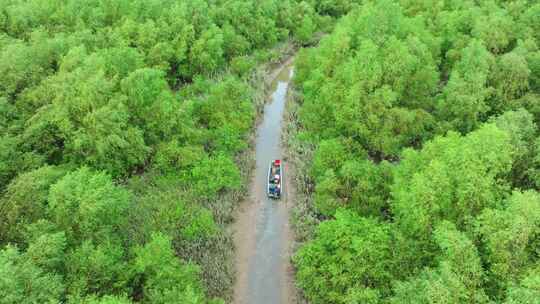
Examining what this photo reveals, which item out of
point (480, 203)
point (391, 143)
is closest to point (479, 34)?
point (391, 143)

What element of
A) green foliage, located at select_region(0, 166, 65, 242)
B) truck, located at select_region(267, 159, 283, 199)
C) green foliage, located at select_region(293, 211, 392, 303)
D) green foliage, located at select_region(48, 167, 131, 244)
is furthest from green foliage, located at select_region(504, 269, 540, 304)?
green foliage, located at select_region(0, 166, 65, 242)

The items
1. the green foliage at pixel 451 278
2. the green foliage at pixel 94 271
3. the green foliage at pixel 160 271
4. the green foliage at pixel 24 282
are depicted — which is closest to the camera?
the green foliage at pixel 24 282

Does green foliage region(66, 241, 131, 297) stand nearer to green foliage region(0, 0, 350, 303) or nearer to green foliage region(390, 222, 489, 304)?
green foliage region(0, 0, 350, 303)

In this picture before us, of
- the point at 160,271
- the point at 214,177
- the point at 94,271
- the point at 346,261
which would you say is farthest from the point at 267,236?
the point at 94,271

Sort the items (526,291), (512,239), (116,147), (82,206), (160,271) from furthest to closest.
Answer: (116,147) < (82,206) < (160,271) < (512,239) < (526,291)

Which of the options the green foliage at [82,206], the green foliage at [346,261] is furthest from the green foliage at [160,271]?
the green foliage at [346,261]

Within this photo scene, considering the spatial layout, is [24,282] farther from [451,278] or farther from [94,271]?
[451,278]

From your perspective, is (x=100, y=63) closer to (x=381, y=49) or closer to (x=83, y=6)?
(x=83, y=6)

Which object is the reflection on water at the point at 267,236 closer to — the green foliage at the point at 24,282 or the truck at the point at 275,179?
→ the truck at the point at 275,179
